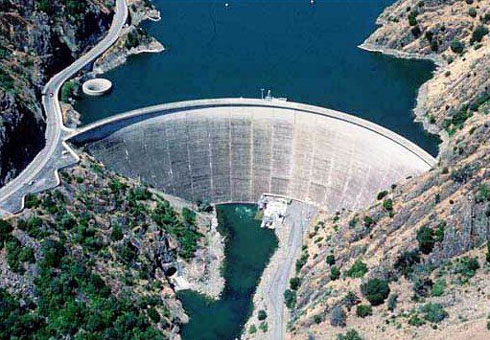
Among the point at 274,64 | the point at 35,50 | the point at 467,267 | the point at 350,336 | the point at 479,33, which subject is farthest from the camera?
the point at 274,64

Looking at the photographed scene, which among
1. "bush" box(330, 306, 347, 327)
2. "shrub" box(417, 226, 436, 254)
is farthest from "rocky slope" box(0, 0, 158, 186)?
"shrub" box(417, 226, 436, 254)

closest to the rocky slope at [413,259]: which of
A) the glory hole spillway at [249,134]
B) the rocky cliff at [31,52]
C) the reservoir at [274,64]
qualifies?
the glory hole spillway at [249,134]

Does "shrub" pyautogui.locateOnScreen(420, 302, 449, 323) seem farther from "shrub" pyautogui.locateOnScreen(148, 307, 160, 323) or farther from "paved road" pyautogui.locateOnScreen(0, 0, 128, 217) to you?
"paved road" pyautogui.locateOnScreen(0, 0, 128, 217)

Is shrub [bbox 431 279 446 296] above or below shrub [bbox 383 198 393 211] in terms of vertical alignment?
below

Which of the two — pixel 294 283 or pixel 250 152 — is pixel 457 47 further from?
pixel 294 283

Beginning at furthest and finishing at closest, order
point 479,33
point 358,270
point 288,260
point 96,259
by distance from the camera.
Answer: point 479,33 < point 288,260 < point 96,259 < point 358,270

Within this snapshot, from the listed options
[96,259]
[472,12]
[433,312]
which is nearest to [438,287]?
[433,312]

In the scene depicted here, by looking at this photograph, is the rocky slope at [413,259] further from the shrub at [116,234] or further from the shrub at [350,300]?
the shrub at [116,234]
